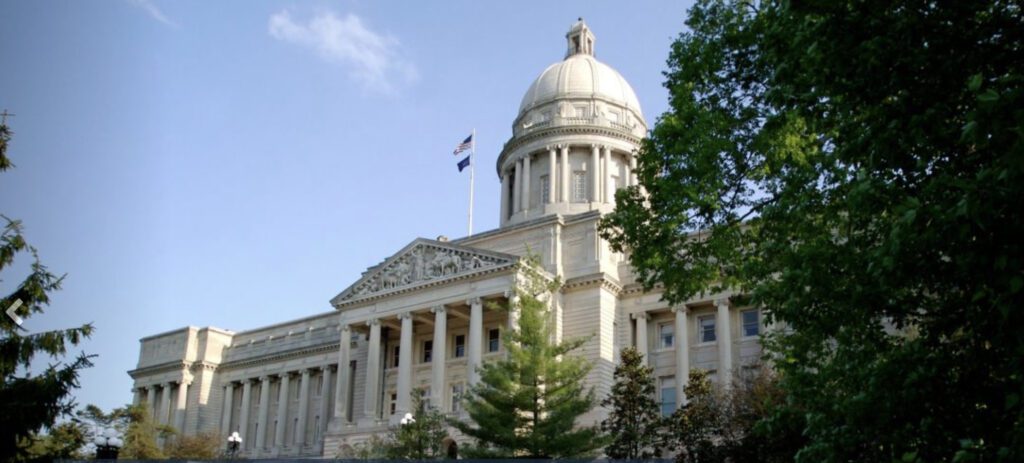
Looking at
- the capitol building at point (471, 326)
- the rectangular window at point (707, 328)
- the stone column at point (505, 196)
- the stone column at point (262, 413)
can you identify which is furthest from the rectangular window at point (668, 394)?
the stone column at point (262, 413)

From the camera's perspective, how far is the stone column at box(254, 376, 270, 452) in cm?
7081

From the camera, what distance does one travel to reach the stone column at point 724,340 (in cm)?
4878

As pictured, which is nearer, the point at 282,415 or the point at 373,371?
the point at 373,371

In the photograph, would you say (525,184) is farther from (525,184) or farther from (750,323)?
(750,323)

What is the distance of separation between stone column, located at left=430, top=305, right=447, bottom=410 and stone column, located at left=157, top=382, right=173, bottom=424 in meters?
30.1

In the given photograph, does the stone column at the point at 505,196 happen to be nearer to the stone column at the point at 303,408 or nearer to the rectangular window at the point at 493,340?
the rectangular window at the point at 493,340

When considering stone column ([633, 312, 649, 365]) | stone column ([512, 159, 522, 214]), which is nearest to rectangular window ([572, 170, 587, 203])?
stone column ([512, 159, 522, 214])

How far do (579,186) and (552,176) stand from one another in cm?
198

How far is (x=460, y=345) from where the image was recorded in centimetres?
5794

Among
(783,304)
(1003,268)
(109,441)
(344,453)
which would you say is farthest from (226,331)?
(1003,268)

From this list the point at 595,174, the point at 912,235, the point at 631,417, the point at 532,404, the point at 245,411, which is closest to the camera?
the point at 912,235

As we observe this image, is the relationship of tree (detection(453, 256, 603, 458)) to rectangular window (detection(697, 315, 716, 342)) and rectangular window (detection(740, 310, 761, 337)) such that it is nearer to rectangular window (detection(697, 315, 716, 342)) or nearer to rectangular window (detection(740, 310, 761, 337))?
rectangular window (detection(740, 310, 761, 337))

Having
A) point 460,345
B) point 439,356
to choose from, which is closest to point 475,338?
point 439,356

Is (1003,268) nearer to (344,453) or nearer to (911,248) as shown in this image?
(911,248)
